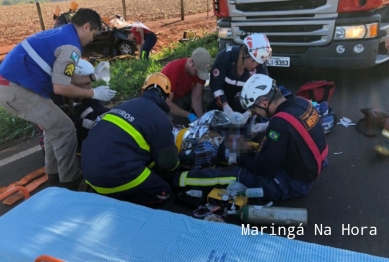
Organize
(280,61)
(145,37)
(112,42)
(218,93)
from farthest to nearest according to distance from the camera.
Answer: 1. (112,42)
2. (145,37)
3. (280,61)
4. (218,93)

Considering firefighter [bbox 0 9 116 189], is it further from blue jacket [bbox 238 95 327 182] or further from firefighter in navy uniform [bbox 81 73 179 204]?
blue jacket [bbox 238 95 327 182]

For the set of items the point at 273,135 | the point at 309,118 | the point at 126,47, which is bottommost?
the point at 126,47

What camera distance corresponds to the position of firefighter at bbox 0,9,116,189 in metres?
3.30

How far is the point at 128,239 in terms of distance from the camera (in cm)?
216

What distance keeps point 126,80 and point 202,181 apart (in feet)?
12.7

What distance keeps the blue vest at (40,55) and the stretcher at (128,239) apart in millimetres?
1371

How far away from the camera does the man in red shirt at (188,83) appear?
4441mm

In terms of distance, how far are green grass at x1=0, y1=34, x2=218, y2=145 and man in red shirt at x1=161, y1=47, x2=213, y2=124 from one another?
159 cm

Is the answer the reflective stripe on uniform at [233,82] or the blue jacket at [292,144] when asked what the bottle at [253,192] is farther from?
A: the reflective stripe on uniform at [233,82]

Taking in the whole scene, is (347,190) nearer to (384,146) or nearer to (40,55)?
(384,146)

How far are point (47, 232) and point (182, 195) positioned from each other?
1.37 metres

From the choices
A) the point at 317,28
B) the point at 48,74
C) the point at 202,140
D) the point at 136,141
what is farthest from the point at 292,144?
the point at 317,28

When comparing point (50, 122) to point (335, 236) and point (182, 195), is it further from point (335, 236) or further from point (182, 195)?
point (335, 236)

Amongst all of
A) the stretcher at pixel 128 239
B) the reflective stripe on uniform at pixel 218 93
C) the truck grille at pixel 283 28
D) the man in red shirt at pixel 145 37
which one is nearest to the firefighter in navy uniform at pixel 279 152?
the stretcher at pixel 128 239
